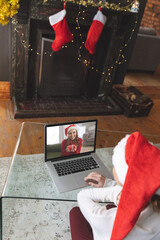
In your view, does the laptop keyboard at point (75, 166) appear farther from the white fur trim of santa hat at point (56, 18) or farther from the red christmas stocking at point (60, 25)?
the white fur trim of santa hat at point (56, 18)

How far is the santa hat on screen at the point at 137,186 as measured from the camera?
2.86 feet

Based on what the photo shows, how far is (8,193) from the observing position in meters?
1.24

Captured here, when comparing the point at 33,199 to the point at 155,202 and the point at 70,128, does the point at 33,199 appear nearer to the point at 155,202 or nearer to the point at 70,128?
the point at 70,128

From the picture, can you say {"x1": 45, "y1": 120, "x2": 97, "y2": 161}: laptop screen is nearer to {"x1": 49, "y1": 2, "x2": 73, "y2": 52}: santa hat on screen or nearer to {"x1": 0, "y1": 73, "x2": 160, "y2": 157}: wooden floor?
{"x1": 0, "y1": 73, "x2": 160, "y2": 157}: wooden floor

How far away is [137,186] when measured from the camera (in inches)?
34.9

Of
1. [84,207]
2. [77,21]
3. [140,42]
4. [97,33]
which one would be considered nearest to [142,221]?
[84,207]

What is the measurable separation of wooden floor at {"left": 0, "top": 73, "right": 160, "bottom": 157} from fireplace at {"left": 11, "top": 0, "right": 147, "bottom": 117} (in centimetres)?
Result: 11

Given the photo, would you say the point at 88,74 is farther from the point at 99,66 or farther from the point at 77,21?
→ the point at 77,21

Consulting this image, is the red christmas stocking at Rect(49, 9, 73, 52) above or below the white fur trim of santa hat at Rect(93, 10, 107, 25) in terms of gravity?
below

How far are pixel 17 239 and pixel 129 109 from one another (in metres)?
2.34

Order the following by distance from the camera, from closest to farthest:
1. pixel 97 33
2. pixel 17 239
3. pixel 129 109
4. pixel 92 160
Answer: pixel 17 239, pixel 92 160, pixel 97 33, pixel 129 109

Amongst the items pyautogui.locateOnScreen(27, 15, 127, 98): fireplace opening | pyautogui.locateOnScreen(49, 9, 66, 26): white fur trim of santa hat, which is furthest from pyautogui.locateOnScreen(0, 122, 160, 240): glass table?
pyautogui.locateOnScreen(27, 15, 127, 98): fireplace opening

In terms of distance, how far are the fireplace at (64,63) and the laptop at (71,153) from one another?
1.41 metres

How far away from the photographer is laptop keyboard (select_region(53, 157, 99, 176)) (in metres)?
1.50
